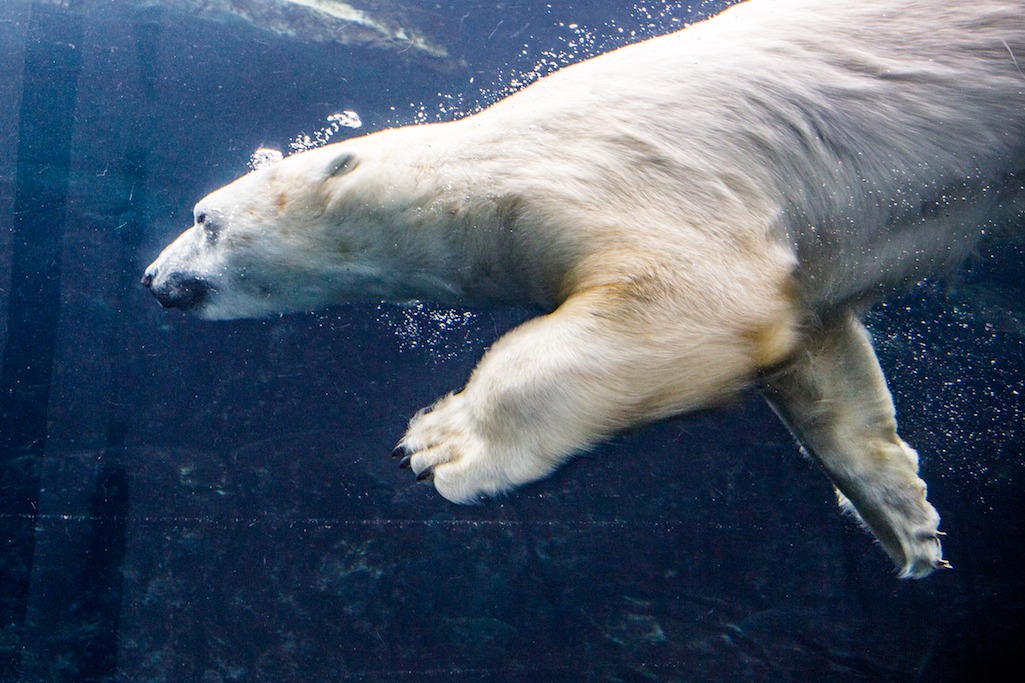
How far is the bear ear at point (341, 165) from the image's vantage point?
178 centimetres

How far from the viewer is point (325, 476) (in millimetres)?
3262

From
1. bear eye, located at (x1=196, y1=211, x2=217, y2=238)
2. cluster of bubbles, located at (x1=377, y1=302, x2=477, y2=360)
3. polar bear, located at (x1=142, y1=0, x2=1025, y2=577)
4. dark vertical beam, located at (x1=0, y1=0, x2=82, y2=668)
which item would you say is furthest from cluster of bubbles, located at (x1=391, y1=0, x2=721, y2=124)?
dark vertical beam, located at (x1=0, y1=0, x2=82, y2=668)

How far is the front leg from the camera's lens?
1246 millimetres

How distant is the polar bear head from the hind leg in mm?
1154

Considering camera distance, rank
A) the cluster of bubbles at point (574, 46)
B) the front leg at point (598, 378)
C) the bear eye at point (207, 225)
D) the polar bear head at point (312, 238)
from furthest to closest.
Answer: the cluster of bubbles at point (574, 46), the bear eye at point (207, 225), the polar bear head at point (312, 238), the front leg at point (598, 378)

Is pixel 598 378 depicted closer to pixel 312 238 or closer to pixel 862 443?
pixel 312 238

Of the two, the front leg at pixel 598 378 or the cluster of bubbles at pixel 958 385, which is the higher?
the front leg at pixel 598 378

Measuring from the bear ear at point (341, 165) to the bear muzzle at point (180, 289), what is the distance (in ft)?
1.92

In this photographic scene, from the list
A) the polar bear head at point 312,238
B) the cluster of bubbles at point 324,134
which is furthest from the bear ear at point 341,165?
the cluster of bubbles at point 324,134

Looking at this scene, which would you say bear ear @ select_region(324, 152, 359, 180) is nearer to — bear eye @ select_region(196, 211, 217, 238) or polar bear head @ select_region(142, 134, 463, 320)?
polar bear head @ select_region(142, 134, 463, 320)

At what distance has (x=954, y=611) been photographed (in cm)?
344

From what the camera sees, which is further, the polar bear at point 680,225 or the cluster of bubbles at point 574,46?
the cluster of bubbles at point 574,46

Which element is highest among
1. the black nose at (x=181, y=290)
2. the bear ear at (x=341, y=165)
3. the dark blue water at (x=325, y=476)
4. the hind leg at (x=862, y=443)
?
the bear ear at (x=341, y=165)

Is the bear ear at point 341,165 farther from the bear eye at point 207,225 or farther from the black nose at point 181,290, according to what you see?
the black nose at point 181,290
